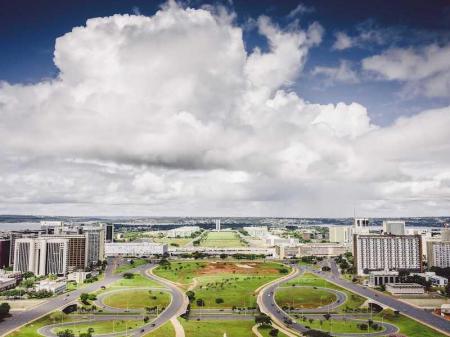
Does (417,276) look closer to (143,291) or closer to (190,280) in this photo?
A: (190,280)

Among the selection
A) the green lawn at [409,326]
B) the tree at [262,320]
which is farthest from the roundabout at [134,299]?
the green lawn at [409,326]

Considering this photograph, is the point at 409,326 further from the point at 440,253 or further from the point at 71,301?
the point at 440,253

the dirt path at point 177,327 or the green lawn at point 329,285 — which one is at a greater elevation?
the green lawn at point 329,285

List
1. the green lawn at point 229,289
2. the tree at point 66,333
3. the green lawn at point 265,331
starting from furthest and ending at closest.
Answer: the green lawn at point 229,289
the green lawn at point 265,331
the tree at point 66,333

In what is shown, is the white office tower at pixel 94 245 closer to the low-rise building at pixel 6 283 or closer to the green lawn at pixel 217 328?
the low-rise building at pixel 6 283

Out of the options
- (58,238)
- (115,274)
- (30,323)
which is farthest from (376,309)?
(58,238)

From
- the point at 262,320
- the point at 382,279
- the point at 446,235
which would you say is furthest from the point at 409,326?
the point at 446,235

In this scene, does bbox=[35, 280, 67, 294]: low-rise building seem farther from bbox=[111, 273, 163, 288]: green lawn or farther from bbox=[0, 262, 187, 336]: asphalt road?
bbox=[111, 273, 163, 288]: green lawn

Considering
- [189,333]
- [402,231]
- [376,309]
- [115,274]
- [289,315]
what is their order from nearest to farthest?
1. [189,333]
2. [289,315]
3. [376,309]
4. [115,274]
5. [402,231]
